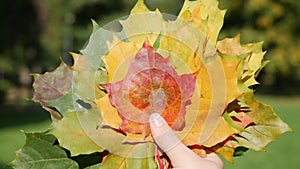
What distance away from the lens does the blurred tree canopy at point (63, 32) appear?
53.2 ft

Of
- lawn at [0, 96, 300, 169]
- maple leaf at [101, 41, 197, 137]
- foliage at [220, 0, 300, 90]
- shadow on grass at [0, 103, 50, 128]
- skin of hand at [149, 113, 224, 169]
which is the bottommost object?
skin of hand at [149, 113, 224, 169]

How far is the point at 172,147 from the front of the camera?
0.66 metres

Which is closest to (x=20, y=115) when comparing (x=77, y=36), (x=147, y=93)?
(x=77, y=36)

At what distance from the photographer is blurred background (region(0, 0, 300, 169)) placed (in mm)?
15297

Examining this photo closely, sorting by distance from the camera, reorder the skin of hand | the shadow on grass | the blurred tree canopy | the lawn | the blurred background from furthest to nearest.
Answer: the blurred tree canopy, the blurred background, the shadow on grass, the lawn, the skin of hand

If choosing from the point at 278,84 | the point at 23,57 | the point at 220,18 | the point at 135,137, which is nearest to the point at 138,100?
the point at 135,137

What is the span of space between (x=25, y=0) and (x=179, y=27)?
15854 mm

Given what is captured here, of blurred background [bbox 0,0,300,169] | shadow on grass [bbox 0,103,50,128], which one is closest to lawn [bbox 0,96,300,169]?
shadow on grass [bbox 0,103,50,128]

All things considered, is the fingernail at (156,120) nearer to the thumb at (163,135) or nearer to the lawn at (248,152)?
the thumb at (163,135)

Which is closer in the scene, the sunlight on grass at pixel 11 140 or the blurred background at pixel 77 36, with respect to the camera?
the sunlight on grass at pixel 11 140

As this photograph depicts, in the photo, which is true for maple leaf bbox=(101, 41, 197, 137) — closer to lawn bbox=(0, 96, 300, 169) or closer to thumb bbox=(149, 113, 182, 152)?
thumb bbox=(149, 113, 182, 152)

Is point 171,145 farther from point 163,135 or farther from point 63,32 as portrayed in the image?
point 63,32

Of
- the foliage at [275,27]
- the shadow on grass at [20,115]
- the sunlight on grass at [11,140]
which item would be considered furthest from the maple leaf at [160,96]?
the foliage at [275,27]

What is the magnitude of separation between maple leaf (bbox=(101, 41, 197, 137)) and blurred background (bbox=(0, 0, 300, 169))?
38.4ft
